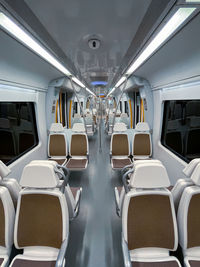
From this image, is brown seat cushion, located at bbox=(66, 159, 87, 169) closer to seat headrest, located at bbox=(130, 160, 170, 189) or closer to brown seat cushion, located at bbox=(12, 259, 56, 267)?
brown seat cushion, located at bbox=(12, 259, 56, 267)

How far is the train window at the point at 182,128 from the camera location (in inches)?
123

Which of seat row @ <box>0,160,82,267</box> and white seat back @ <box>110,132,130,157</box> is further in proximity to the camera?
white seat back @ <box>110,132,130,157</box>

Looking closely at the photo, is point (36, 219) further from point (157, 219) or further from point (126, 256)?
point (157, 219)

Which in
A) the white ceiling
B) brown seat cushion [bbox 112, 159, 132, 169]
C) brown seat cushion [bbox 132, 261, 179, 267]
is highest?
the white ceiling

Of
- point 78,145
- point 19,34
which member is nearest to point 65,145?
point 78,145

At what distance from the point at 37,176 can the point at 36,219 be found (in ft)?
1.52

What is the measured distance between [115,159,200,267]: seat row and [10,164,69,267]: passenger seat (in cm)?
62

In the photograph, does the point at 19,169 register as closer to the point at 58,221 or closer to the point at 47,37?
the point at 58,221

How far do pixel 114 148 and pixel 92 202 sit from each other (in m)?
1.68

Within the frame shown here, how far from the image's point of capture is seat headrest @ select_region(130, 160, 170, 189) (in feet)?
4.78

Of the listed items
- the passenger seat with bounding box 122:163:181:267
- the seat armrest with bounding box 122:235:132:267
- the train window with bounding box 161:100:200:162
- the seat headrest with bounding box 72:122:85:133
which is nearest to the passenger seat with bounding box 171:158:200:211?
the passenger seat with bounding box 122:163:181:267

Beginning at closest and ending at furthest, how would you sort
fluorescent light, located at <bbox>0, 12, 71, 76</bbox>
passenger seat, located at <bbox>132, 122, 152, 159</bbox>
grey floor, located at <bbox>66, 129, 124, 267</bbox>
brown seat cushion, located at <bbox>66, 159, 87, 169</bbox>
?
fluorescent light, located at <bbox>0, 12, 71, 76</bbox>, grey floor, located at <bbox>66, 129, 124, 267</bbox>, brown seat cushion, located at <bbox>66, 159, 87, 169</bbox>, passenger seat, located at <bbox>132, 122, 152, 159</bbox>

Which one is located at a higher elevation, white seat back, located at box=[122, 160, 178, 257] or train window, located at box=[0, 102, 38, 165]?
train window, located at box=[0, 102, 38, 165]

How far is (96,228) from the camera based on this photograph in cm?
240
